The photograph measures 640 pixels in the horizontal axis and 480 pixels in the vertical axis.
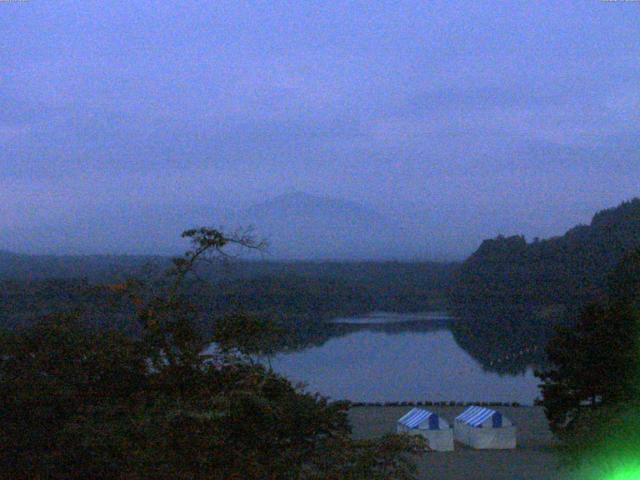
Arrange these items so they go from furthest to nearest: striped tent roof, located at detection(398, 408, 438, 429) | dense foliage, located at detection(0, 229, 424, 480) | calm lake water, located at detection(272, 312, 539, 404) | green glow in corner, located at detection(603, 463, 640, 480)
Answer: calm lake water, located at detection(272, 312, 539, 404) < striped tent roof, located at detection(398, 408, 438, 429) < green glow in corner, located at detection(603, 463, 640, 480) < dense foliage, located at detection(0, 229, 424, 480)

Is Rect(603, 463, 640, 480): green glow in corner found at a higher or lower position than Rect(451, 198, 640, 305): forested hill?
lower

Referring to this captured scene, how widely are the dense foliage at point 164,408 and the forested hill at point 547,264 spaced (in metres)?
36.0

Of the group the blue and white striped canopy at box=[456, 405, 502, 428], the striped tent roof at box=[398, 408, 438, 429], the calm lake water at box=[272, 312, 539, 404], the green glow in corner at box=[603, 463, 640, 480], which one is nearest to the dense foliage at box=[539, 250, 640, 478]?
the blue and white striped canopy at box=[456, 405, 502, 428]

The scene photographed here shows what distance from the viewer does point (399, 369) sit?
1104 inches

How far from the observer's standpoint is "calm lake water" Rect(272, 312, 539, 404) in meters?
22.1

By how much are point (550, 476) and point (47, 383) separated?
8342 mm

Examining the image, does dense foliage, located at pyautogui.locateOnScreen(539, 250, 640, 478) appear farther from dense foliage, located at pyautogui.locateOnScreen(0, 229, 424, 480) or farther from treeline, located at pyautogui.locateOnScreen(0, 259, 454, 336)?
dense foliage, located at pyautogui.locateOnScreen(0, 229, 424, 480)

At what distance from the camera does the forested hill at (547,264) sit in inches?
1741

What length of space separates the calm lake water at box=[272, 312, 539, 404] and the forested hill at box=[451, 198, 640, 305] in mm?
8768

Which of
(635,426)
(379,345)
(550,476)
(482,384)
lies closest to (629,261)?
(482,384)

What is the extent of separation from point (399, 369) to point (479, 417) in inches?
492

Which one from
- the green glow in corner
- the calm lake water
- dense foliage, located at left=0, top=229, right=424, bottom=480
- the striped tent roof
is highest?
dense foliage, located at left=0, top=229, right=424, bottom=480

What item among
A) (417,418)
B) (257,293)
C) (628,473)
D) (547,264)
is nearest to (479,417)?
(417,418)

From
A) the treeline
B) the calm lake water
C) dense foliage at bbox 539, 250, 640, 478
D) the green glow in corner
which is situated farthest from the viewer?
the calm lake water
